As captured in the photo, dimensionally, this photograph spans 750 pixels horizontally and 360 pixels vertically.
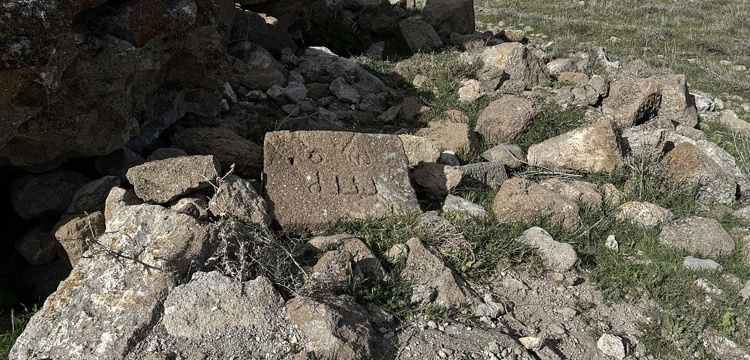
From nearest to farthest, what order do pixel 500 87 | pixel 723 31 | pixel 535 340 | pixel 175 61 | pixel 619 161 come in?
pixel 535 340, pixel 175 61, pixel 619 161, pixel 500 87, pixel 723 31

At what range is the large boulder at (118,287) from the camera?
10.5 ft

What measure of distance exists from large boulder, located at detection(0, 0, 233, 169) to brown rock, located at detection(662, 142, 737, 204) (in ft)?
13.6

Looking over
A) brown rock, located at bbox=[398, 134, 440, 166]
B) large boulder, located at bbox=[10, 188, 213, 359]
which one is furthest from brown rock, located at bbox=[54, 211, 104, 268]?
brown rock, located at bbox=[398, 134, 440, 166]

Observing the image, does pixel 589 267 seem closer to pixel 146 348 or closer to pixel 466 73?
pixel 146 348

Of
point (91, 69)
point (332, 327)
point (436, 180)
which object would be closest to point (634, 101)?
point (436, 180)

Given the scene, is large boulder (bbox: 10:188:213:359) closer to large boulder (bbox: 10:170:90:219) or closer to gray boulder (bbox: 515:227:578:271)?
large boulder (bbox: 10:170:90:219)

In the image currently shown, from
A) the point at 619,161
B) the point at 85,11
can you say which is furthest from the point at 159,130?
the point at 619,161

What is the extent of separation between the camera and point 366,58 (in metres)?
8.38

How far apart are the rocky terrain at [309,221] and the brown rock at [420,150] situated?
0.02 metres

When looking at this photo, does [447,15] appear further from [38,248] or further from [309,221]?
[38,248]

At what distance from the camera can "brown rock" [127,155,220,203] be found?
393cm

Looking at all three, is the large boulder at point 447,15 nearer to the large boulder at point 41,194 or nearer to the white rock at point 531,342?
the large boulder at point 41,194

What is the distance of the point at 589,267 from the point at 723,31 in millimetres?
10275

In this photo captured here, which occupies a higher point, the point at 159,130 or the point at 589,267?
the point at 159,130
